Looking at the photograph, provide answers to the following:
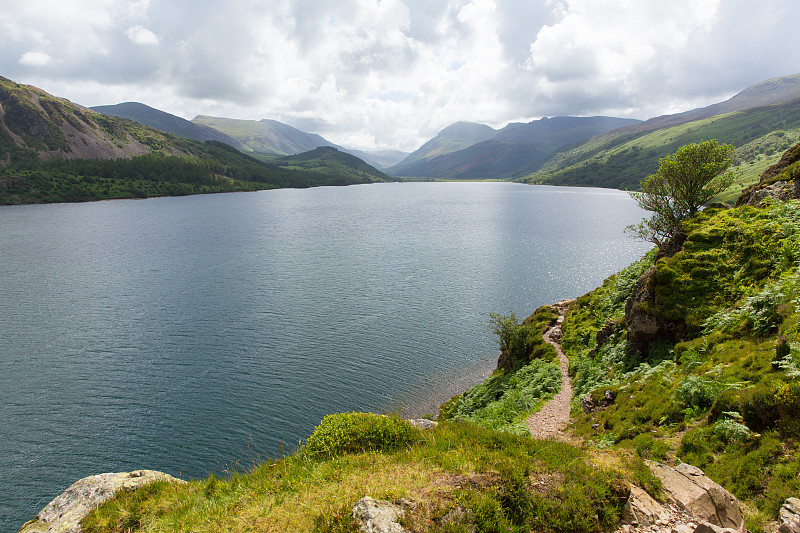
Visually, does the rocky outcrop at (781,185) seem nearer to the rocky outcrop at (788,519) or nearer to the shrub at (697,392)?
the shrub at (697,392)

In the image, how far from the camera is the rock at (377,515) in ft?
27.0

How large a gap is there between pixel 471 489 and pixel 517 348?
30.1 meters

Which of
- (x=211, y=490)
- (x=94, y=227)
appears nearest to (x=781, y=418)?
(x=211, y=490)

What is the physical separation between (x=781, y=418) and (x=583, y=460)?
6.05m

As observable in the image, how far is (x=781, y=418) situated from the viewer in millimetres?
11141

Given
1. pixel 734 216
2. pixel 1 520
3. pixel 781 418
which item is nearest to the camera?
pixel 781 418

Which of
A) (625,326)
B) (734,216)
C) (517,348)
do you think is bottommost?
(517,348)

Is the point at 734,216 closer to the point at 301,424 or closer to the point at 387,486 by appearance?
the point at 387,486

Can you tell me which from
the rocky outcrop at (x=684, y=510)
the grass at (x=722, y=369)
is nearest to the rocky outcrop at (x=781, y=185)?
the grass at (x=722, y=369)

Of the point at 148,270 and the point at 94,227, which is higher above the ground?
the point at 94,227

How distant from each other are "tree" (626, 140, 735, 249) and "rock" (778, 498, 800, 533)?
28.5 m

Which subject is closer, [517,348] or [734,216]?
[734,216]

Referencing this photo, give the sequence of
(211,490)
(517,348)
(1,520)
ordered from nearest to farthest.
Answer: (211,490)
(1,520)
(517,348)

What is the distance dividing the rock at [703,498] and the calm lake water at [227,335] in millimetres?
15454
